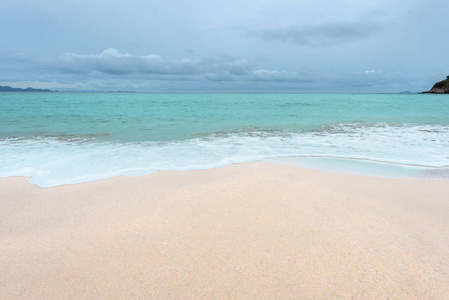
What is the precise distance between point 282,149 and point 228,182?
2777 mm

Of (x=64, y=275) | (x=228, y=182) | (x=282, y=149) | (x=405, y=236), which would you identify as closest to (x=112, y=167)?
(x=228, y=182)

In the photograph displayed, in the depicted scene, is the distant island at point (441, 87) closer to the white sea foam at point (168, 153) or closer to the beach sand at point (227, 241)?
the white sea foam at point (168, 153)

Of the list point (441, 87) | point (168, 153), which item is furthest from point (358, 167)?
point (441, 87)

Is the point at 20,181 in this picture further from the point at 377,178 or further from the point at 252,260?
the point at 377,178

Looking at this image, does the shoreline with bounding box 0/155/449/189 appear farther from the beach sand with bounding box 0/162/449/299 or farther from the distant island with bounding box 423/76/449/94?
the distant island with bounding box 423/76/449/94

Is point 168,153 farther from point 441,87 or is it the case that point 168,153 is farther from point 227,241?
point 441,87

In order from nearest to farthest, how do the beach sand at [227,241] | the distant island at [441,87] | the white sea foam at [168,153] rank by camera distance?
the beach sand at [227,241]
the white sea foam at [168,153]
the distant island at [441,87]

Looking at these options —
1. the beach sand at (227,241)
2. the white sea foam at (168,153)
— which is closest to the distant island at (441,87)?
the white sea foam at (168,153)

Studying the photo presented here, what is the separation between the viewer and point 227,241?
2166 mm

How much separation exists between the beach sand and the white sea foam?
89 cm

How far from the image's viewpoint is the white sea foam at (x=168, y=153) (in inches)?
171

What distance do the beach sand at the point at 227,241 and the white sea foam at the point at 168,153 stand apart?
890mm

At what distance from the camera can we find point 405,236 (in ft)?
7.29

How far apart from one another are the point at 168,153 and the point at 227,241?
3.83 m
